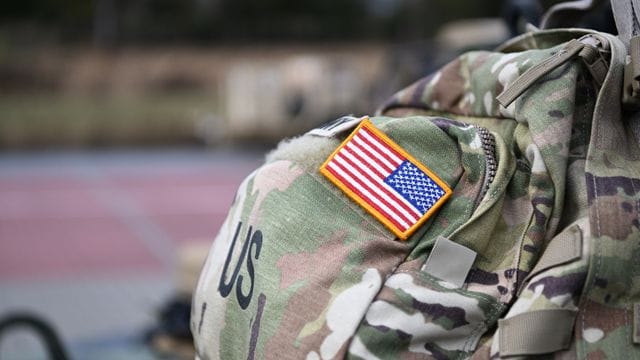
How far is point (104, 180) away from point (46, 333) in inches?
380

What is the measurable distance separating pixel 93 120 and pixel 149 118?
1176mm

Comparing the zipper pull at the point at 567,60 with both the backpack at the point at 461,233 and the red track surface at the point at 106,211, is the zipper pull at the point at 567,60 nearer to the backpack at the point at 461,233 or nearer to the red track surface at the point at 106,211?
the backpack at the point at 461,233

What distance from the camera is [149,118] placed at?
58.1 ft

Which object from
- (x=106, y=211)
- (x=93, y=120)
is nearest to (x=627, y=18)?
(x=106, y=211)

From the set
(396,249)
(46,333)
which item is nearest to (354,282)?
(396,249)

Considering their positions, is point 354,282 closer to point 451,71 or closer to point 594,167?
point 594,167

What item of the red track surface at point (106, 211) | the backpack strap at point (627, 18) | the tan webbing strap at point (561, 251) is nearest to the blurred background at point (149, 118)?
the red track surface at point (106, 211)

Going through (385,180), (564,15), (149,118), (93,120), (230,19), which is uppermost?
(564,15)

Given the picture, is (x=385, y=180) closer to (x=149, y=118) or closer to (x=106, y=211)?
(x=106, y=211)

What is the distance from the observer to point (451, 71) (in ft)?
5.14

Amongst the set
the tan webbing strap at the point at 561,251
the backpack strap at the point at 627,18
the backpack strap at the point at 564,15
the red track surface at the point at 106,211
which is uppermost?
the backpack strap at the point at 627,18

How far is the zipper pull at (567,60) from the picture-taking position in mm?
1301

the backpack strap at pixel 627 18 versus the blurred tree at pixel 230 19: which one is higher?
the backpack strap at pixel 627 18

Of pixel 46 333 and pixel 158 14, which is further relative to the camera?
pixel 158 14
